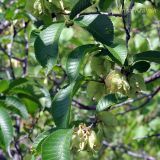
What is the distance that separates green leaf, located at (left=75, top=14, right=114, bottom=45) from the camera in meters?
1.49

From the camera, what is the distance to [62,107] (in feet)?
5.01

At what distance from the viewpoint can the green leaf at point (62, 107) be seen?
151 centimetres

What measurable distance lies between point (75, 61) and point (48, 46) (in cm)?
9

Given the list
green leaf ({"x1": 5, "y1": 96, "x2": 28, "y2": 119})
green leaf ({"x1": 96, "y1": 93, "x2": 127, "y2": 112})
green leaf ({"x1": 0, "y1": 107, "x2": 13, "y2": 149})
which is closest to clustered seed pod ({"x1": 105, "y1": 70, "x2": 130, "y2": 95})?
green leaf ({"x1": 96, "y1": 93, "x2": 127, "y2": 112})

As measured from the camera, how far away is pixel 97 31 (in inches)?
58.9

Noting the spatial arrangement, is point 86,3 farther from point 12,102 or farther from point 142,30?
point 142,30

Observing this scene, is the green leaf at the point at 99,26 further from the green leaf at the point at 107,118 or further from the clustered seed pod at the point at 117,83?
the green leaf at the point at 107,118

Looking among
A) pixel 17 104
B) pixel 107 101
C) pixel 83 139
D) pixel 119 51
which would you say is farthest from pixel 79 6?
pixel 17 104

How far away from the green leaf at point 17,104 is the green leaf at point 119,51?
80 cm

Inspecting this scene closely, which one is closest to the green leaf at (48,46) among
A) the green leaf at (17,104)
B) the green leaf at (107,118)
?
the green leaf at (107,118)

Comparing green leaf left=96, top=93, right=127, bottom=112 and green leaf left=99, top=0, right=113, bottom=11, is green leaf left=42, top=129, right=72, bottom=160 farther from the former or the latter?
green leaf left=99, top=0, right=113, bottom=11

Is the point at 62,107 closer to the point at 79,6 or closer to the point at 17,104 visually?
the point at 79,6

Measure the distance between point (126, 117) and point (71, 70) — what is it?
364cm

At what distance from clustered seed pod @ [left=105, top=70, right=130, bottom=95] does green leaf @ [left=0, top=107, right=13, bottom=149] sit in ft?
1.63
